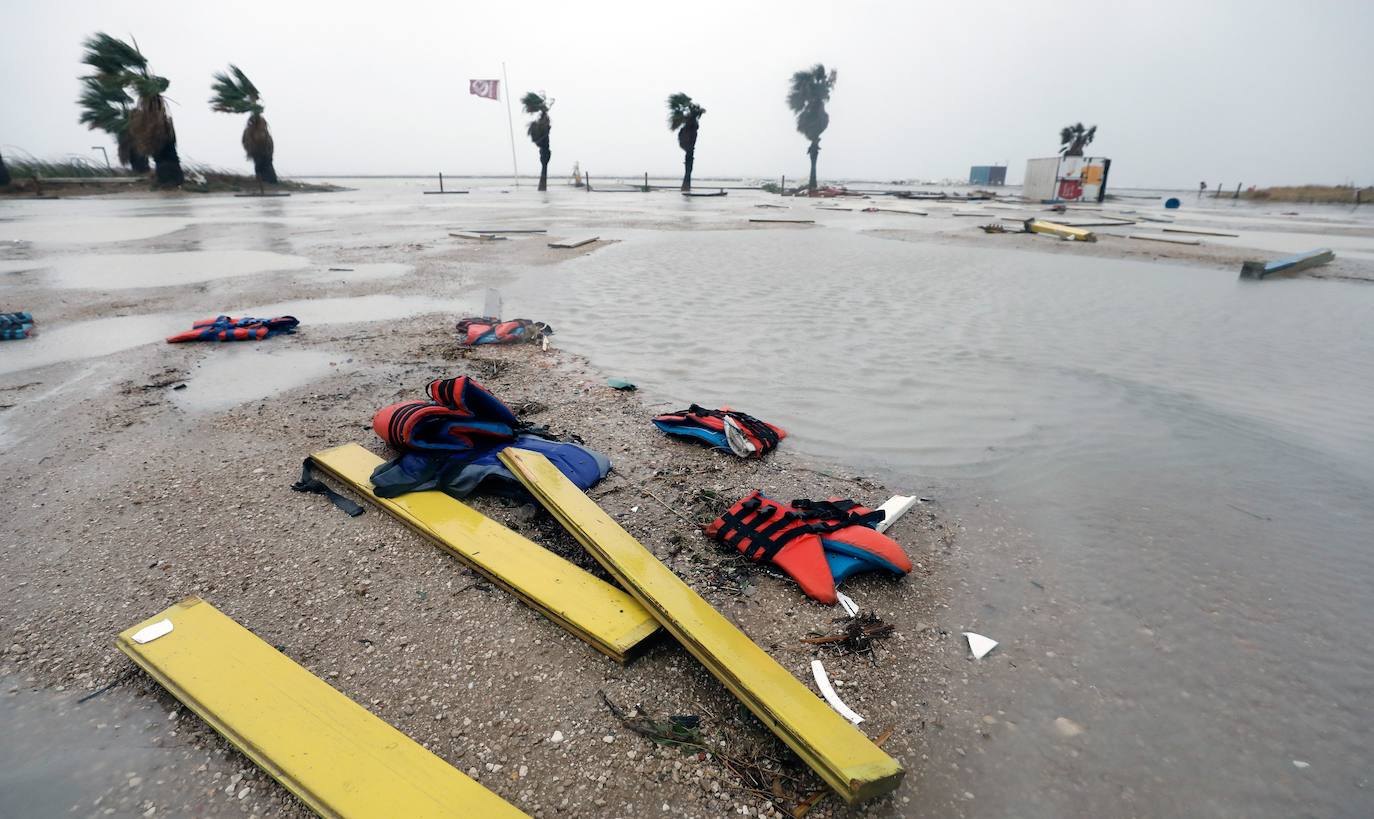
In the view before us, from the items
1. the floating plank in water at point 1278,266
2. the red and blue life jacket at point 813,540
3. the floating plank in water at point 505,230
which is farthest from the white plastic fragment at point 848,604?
the floating plank in water at point 505,230

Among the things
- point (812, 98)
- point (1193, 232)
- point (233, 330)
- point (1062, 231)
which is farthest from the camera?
point (812, 98)

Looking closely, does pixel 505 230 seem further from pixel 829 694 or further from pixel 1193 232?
pixel 1193 232

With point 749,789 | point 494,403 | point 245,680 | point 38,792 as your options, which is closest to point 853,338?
point 494,403

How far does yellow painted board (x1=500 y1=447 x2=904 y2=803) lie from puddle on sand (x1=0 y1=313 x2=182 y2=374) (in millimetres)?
5634

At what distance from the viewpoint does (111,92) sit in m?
32.9

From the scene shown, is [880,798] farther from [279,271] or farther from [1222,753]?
[279,271]

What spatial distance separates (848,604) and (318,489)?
2806 mm

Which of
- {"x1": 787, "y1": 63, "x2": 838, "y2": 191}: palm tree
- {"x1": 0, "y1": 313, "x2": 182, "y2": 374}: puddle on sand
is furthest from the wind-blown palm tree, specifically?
{"x1": 787, "y1": 63, "x2": 838, "y2": 191}: palm tree

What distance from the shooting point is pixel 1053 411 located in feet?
15.4

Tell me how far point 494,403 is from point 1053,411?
4123 millimetres

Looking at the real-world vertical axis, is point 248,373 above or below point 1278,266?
below

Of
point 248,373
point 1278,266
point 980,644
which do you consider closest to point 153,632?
point 980,644

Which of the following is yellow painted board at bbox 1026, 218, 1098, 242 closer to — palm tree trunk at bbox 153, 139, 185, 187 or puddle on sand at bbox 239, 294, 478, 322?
puddle on sand at bbox 239, 294, 478, 322

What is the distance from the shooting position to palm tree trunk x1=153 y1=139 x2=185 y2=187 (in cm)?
3234
